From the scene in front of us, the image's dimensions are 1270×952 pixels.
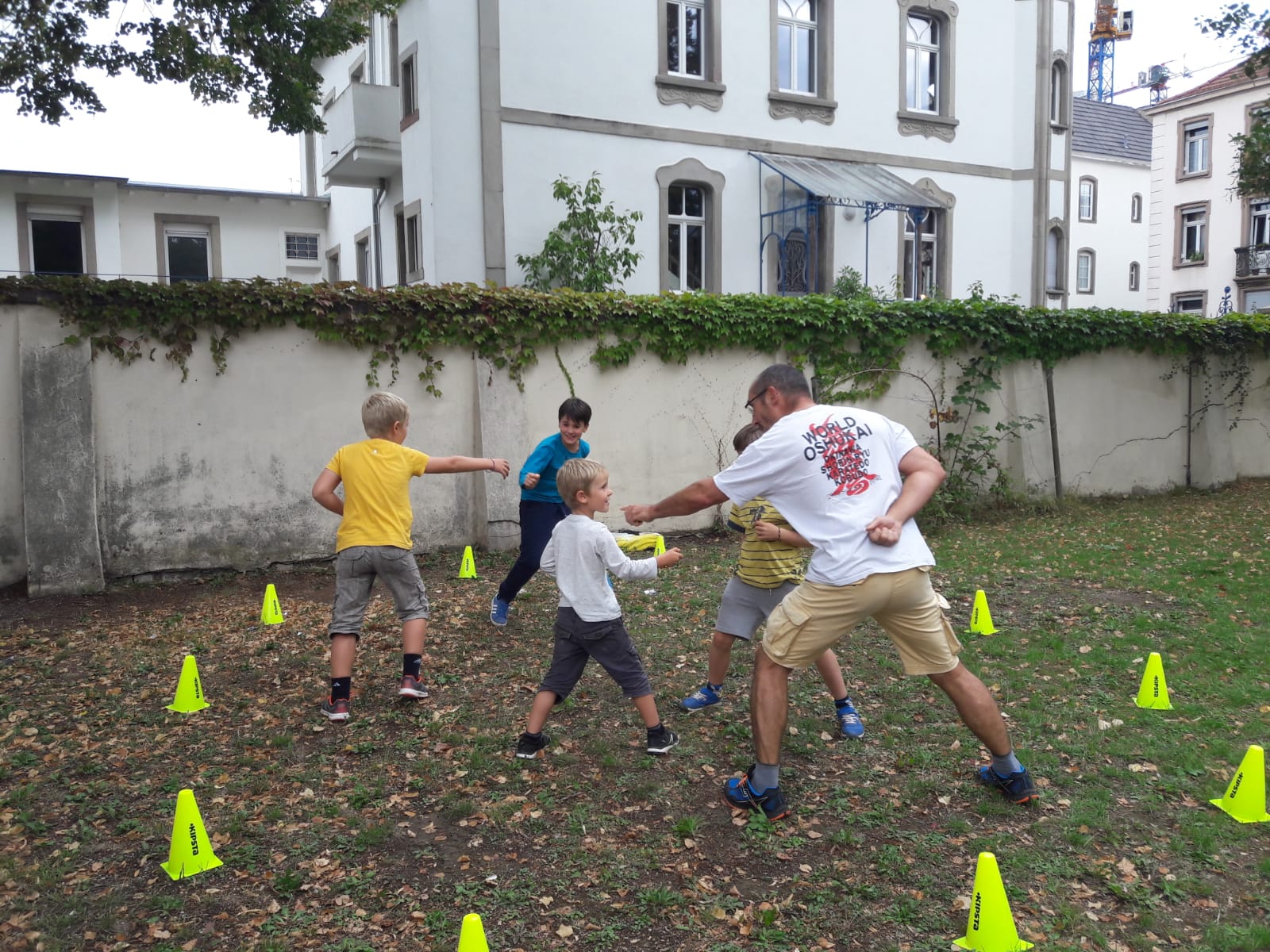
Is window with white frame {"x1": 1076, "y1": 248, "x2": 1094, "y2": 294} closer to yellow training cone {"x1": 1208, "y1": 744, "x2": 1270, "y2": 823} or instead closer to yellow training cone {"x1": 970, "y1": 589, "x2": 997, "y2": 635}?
yellow training cone {"x1": 970, "y1": 589, "x2": 997, "y2": 635}

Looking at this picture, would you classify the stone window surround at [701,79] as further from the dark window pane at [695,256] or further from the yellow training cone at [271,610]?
the yellow training cone at [271,610]

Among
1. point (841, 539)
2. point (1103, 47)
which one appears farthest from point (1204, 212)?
point (841, 539)

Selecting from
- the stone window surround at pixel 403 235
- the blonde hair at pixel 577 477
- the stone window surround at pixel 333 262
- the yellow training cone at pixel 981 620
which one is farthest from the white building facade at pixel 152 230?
the blonde hair at pixel 577 477

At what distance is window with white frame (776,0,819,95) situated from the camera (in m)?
17.4

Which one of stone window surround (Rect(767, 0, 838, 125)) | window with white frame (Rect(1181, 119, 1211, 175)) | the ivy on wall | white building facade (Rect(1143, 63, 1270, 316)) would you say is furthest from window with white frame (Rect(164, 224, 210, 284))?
window with white frame (Rect(1181, 119, 1211, 175))

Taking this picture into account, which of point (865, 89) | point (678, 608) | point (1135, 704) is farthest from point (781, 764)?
point (865, 89)

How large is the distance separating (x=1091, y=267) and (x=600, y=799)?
132 feet

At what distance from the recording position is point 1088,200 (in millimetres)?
38125

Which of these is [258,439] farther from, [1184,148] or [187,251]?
[1184,148]

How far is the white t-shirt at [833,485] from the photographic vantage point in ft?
12.7

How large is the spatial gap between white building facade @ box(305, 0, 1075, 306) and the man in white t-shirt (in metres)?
11.7

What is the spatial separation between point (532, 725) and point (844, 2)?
17.1 meters

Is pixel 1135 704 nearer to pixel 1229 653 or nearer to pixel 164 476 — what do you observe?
pixel 1229 653

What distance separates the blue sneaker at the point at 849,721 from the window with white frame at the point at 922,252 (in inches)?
598
